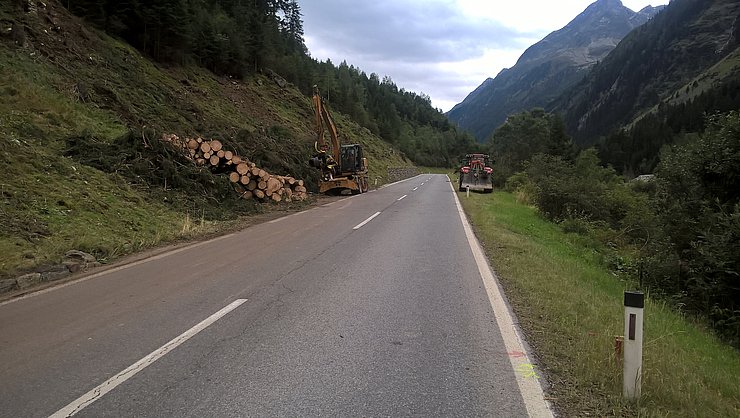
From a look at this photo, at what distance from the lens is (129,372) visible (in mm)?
4539

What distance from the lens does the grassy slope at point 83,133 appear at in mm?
10375

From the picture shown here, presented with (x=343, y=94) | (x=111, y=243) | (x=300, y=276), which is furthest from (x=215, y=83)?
A: (x=343, y=94)

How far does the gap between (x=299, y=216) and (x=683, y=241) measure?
1230 cm

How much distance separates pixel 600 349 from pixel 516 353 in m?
0.83

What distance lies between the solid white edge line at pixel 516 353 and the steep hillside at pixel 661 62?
17297 cm

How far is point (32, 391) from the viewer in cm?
418

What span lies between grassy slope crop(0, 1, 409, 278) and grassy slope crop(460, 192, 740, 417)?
8.32m

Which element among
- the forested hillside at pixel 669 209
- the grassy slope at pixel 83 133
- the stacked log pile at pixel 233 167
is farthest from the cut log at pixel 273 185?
the forested hillside at pixel 669 209

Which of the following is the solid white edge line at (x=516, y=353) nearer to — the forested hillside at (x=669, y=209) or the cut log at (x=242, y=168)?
the forested hillside at (x=669, y=209)

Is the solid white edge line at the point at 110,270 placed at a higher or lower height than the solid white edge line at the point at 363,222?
higher

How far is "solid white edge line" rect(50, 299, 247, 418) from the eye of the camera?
387 centimetres

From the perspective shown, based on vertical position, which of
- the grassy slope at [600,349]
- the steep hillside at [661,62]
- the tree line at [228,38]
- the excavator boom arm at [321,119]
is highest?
the steep hillside at [661,62]

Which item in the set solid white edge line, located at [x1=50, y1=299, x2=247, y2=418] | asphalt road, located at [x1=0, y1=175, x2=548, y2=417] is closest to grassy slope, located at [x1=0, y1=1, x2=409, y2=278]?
asphalt road, located at [x1=0, y1=175, x2=548, y2=417]

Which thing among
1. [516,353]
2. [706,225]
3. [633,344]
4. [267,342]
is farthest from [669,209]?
[267,342]
